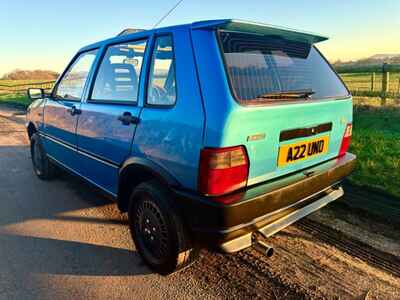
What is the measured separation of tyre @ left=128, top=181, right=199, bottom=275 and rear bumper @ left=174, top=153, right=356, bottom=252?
0.15 metres

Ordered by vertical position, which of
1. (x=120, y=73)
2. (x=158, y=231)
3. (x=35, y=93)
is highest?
(x=120, y=73)

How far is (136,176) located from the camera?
256cm

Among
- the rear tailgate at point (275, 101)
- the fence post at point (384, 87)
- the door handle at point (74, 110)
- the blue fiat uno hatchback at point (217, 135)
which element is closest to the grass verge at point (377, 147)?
the fence post at point (384, 87)

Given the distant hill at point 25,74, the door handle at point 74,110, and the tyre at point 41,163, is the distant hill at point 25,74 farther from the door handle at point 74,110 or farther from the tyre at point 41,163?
the door handle at point 74,110

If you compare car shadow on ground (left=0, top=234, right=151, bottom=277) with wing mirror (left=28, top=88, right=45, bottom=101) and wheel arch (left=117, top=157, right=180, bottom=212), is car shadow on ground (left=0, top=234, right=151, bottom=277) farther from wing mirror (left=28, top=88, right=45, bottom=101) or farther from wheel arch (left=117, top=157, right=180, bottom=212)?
wing mirror (left=28, top=88, right=45, bottom=101)

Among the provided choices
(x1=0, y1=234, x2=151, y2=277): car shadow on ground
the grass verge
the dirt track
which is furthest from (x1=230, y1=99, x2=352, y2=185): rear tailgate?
the grass verge

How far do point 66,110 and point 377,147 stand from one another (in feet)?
15.2

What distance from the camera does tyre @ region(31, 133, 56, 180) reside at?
4516mm

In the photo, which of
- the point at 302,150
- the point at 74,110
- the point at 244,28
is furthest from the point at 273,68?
the point at 74,110

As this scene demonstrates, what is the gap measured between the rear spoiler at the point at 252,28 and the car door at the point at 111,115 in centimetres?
74

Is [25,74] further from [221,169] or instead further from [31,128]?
[221,169]

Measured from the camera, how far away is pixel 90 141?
3.09 metres

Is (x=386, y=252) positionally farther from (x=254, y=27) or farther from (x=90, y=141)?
(x=90, y=141)

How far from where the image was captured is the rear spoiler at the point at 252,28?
6.53 feet
